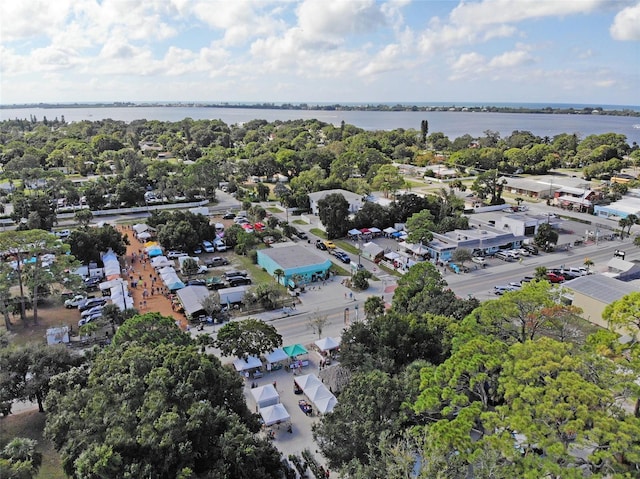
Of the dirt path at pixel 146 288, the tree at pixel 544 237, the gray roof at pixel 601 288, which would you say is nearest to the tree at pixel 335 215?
the dirt path at pixel 146 288

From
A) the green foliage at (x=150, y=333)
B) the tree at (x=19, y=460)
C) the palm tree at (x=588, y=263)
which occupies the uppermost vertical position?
the green foliage at (x=150, y=333)

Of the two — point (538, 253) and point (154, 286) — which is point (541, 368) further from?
point (538, 253)

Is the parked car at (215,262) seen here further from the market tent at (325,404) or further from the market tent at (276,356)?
the market tent at (325,404)

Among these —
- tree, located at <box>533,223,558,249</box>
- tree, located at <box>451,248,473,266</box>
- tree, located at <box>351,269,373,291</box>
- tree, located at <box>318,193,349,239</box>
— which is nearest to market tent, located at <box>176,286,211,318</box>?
tree, located at <box>351,269,373,291</box>

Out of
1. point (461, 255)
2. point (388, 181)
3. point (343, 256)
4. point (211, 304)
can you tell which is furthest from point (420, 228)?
point (211, 304)

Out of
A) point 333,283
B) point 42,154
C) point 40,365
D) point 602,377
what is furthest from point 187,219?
point 42,154

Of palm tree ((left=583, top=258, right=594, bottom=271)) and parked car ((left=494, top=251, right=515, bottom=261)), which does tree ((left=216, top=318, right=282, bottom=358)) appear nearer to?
parked car ((left=494, top=251, right=515, bottom=261))
